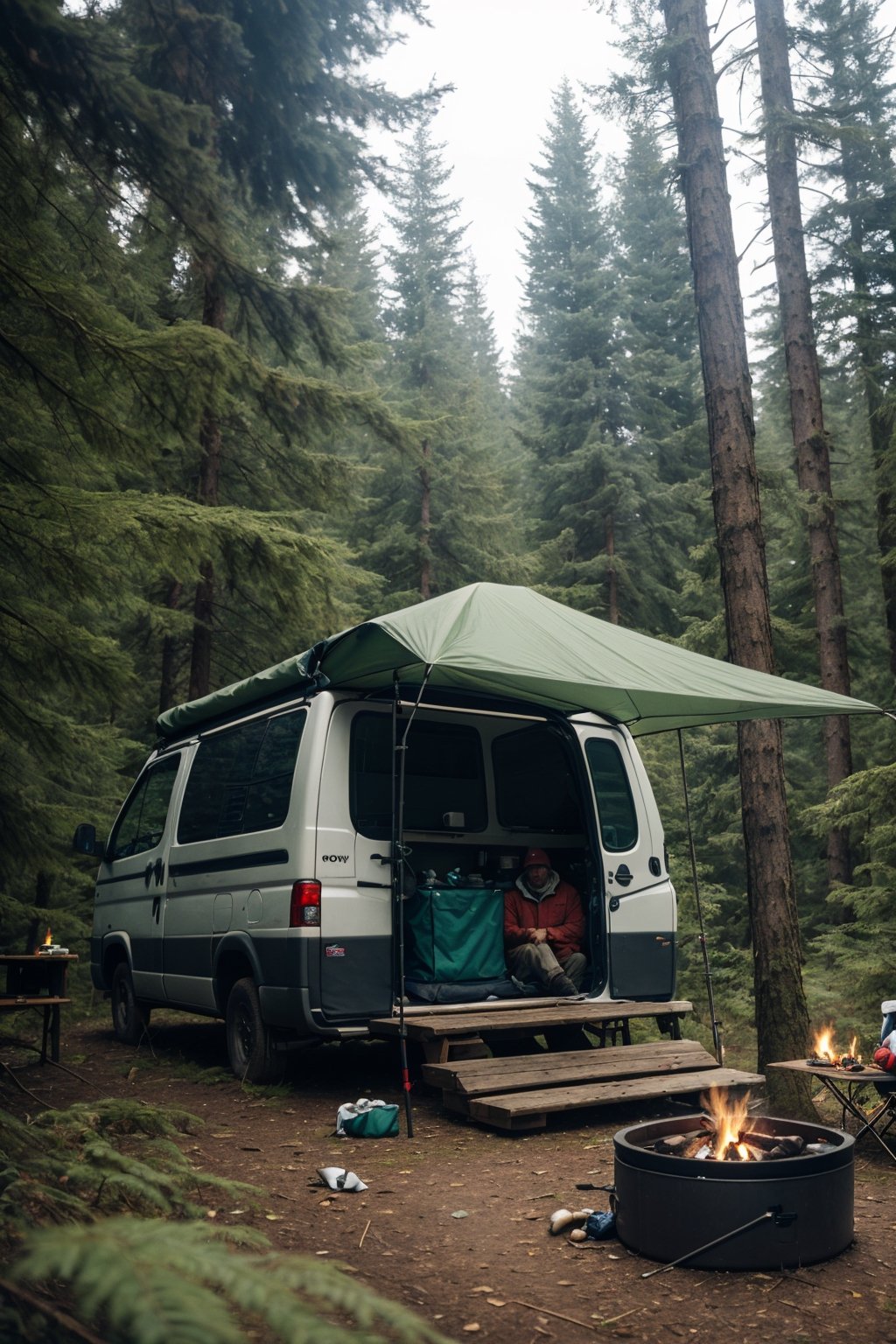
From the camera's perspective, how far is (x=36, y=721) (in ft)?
22.0

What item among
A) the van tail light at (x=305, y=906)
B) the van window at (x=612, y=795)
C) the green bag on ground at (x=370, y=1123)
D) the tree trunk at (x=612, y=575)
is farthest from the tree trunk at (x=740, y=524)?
the tree trunk at (x=612, y=575)

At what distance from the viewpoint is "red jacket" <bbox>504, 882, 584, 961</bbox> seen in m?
7.28

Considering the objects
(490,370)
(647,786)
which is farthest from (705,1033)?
(490,370)

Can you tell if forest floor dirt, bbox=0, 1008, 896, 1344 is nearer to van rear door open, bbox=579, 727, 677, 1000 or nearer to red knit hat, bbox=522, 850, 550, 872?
van rear door open, bbox=579, 727, 677, 1000

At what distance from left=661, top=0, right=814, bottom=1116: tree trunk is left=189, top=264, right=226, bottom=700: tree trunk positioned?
21.0 feet

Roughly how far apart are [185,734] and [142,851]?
1.04 m

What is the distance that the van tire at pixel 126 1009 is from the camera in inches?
355

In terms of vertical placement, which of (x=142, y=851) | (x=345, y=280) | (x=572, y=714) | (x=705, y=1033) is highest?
(x=345, y=280)

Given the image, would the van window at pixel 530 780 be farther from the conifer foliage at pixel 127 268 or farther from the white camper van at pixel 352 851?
the conifer foliage at pixel 127 268

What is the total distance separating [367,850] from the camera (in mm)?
6492

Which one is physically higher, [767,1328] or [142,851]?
[142,851]

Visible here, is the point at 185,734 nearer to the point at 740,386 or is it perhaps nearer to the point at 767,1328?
the point at 740,386

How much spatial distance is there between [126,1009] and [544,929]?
412 cm

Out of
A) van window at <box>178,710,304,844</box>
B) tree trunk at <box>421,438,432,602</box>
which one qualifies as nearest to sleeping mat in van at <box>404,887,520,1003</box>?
van window at <box>178,710,304,844</box>
